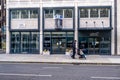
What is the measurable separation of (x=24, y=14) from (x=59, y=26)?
5240 mm

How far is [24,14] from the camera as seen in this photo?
135 ft

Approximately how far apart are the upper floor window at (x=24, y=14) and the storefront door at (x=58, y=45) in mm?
4231

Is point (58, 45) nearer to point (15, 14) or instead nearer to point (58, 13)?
point (58, 13)

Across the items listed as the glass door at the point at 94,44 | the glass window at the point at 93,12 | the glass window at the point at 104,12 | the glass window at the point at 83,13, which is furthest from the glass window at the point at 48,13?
the glass window at the point at 104,12

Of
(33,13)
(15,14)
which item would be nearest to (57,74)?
(33,13)

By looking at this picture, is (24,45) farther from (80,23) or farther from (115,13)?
(115,13)

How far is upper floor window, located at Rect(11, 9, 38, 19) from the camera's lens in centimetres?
Answer: 4094

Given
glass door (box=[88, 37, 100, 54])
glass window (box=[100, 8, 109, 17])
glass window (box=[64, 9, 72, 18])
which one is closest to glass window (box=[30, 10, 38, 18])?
glass window (box=[64, 9, 72, 18])

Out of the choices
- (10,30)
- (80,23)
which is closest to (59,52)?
(80,23)

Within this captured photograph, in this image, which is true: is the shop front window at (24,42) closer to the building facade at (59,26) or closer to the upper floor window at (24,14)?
the building facade at (59,26)

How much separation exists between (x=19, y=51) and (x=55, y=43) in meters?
4.96

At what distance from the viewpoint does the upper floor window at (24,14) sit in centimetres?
4094

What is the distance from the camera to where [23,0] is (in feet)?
135

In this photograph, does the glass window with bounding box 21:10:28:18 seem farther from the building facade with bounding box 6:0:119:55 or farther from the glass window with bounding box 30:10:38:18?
the glass window with bounding box 30:10:38:18
